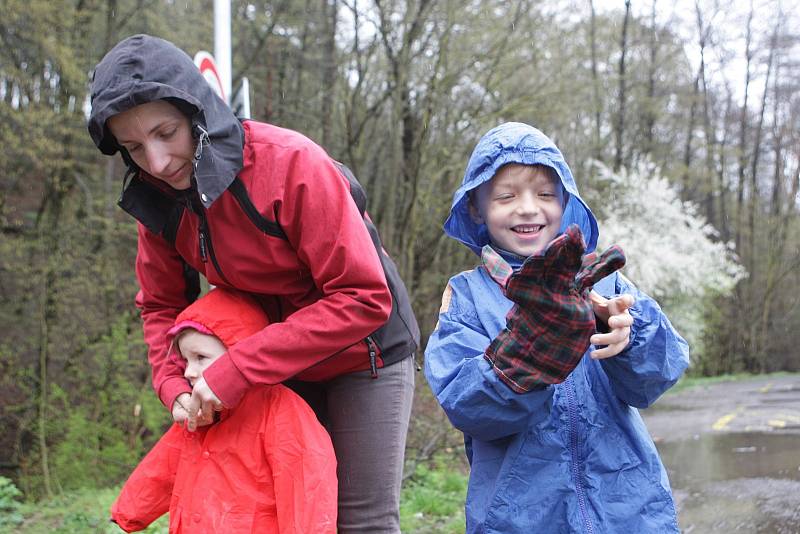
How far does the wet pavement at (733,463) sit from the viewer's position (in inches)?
200

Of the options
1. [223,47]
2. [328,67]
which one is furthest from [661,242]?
[223,47]

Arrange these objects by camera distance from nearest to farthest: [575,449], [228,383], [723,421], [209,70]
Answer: [575,449], [228,383], [209,70], [723,421]

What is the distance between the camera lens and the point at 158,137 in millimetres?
2221

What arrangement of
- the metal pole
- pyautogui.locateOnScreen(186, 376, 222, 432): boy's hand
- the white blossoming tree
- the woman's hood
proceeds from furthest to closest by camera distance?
the white blossoming tree
the metal pole
pyautogui.locateOnScreen(186, 376, 222, 432): boy's hand
the woman's hood

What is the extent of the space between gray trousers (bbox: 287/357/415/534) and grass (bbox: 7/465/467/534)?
2.55 m

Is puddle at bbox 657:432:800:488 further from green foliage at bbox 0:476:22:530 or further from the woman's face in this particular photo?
the woman's face

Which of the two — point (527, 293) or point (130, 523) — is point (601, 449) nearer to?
point (527, 293)

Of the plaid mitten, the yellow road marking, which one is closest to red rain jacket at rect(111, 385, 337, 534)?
the plaid mitten

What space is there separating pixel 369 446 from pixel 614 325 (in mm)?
916

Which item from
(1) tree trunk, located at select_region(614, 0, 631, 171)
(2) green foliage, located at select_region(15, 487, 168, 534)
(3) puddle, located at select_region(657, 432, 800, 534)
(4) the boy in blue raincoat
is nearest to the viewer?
(4) the boy in blue raincoat

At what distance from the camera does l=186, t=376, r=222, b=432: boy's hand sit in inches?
87.2

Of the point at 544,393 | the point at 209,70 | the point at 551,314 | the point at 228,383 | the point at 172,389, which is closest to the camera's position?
the point at 551,314

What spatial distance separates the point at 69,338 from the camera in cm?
997

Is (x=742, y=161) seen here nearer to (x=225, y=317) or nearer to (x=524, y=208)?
(x=524, y=208)
